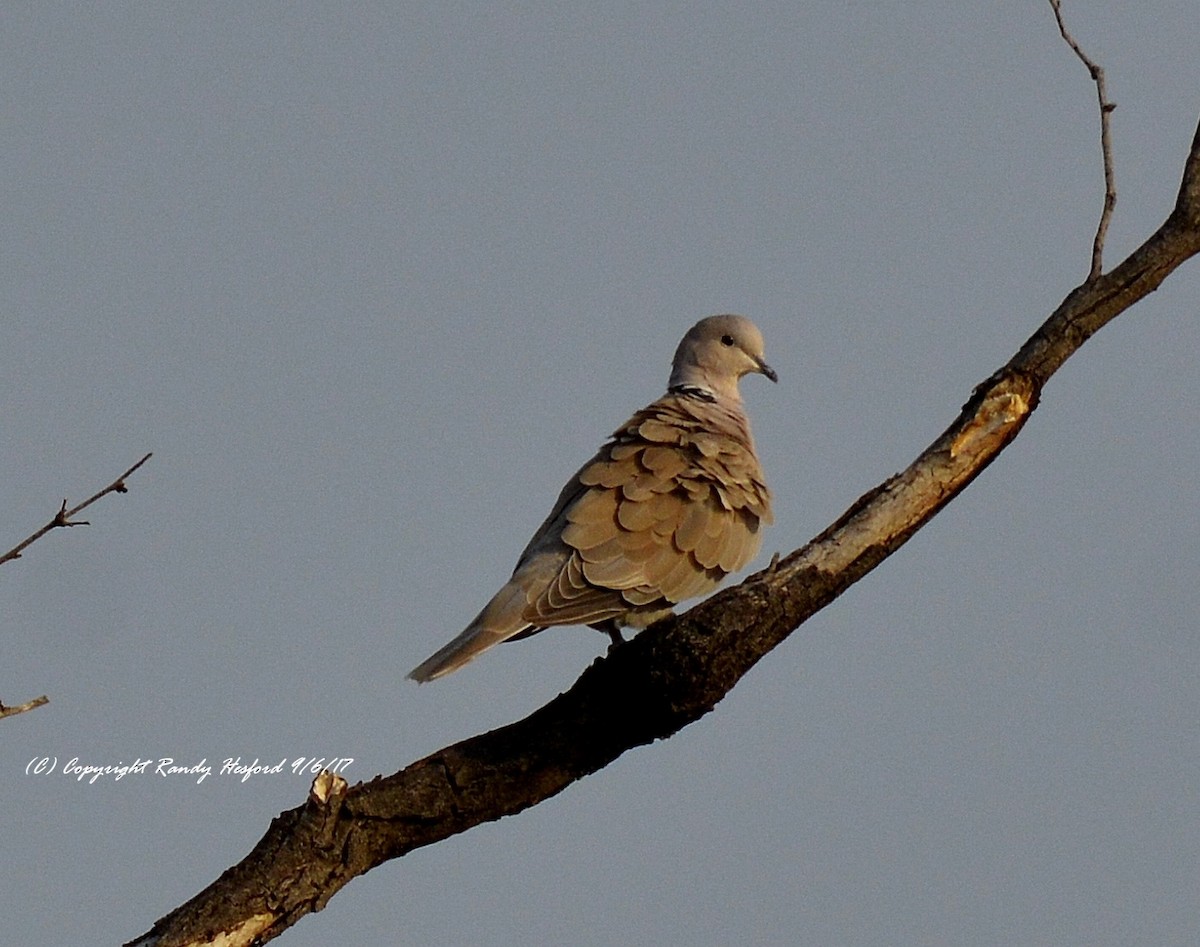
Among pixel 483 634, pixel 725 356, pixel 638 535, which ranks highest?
pixel 725 356

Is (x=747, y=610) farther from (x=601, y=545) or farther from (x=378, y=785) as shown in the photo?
(x=601, y=545)

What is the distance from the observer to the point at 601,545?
18.8ft

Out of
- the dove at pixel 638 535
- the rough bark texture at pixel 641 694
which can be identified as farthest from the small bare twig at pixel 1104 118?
the dove at pixel 638 535

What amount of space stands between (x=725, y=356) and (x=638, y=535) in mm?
1759

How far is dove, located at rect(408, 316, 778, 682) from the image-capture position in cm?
554

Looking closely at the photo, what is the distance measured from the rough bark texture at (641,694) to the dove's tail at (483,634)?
0.82 meters

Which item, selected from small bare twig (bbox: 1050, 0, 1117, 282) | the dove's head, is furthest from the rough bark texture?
the dove's head

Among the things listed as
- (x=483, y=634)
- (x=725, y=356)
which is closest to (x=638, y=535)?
(x=483, y=634)

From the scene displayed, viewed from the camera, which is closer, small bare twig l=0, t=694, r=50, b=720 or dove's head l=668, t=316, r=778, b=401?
small bare twig l=0, t=694, r=50, b=720

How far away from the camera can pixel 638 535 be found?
19.1 feet

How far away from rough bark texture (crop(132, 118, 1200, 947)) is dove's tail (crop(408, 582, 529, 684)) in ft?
2.68

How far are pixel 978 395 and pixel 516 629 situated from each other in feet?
5.65

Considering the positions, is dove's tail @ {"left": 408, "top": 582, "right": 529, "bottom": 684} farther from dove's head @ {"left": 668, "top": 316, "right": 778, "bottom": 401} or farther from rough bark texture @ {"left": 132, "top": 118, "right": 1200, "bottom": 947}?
dove's head @ {"left": 668, "top": 316, "right": 778, "bottom": 401}

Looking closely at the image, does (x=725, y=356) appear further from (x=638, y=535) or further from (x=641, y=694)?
(x=641, y=694)
